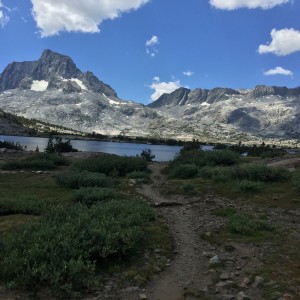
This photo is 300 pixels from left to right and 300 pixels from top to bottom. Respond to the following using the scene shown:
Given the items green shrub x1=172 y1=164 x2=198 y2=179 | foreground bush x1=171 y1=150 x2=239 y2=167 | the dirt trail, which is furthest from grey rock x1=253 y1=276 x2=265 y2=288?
foreground bush x1=171 y1=150 x2=239 y2=167

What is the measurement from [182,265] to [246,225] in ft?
17.1

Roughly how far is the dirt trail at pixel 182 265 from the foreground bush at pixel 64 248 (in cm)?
162

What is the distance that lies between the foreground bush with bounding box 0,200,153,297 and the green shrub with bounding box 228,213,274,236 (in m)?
3.98

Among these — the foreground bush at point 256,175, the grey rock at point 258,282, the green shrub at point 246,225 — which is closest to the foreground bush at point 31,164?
the foreground bush at point 256,175

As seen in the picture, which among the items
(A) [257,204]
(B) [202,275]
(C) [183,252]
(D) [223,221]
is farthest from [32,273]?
(A) [257,204]

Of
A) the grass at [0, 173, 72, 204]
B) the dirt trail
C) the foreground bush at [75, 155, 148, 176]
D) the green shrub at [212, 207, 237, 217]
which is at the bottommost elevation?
the dirt trail

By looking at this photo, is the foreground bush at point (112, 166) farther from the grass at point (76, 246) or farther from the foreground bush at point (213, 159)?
the grass at point (76, 246)

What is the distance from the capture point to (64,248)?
40.3ft

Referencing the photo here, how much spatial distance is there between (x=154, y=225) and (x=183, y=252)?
3444 millimetres

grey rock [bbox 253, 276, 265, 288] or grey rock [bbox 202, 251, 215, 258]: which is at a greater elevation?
grey rock [bbox 253, 276, 265, 288]

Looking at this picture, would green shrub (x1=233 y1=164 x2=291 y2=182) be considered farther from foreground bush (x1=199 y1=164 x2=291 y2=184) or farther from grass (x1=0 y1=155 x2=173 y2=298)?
grass (x1=0 y1=155 x2=173 y2=298)

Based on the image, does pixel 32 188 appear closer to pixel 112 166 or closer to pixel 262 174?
pixel 112 166

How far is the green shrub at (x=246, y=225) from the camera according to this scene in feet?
56.1

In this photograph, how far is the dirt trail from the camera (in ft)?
37.0
